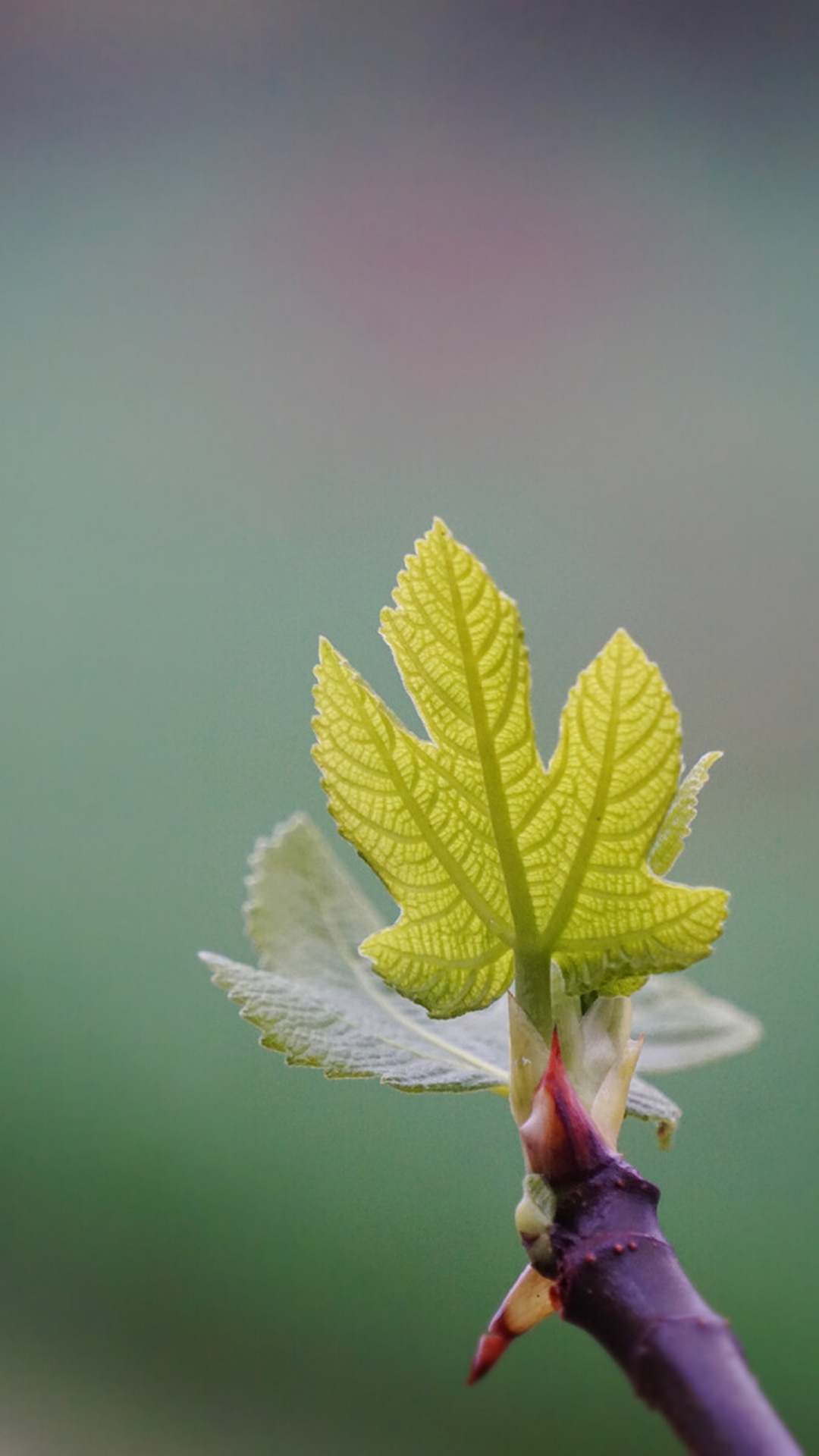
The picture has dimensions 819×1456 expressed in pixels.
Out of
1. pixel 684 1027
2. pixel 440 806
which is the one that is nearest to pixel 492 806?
pixel 440 806

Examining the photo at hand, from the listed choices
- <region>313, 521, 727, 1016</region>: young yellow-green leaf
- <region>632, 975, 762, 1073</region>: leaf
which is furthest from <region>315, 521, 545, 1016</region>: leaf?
<region>632, 975, 762, 1073</region>: leaf

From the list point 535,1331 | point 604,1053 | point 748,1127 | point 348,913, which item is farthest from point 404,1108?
point 604,1053

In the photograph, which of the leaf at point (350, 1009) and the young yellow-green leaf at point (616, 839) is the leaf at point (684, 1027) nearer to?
the leaf at point (350, 1009)

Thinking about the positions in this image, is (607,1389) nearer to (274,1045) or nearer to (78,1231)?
(78,1231)

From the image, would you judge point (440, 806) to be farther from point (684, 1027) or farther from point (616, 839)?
point (684, 1027)

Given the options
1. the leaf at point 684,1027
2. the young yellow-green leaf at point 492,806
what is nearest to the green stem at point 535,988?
the young yellow-green leaf at point 492,806

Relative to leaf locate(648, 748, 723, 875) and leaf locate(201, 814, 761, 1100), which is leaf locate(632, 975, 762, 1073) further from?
leaf locate(648, 748, 723, 875)
